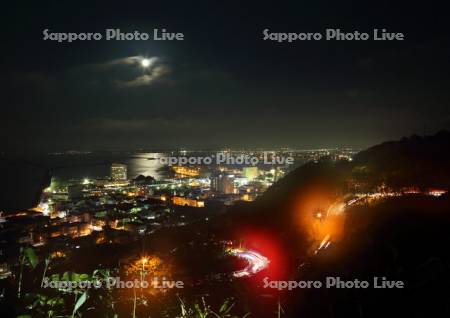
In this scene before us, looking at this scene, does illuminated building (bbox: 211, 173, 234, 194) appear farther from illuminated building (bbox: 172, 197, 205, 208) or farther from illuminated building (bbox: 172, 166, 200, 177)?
illuminated building (bbox: 172, 166, 200, 177)

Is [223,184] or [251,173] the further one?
[251,173]

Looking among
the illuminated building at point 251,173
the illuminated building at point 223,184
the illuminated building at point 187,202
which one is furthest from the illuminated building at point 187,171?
the illuminated building at point 187,202

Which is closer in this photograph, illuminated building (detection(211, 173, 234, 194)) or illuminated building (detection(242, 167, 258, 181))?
illuminated building (detection(211, 173, 234, 194))

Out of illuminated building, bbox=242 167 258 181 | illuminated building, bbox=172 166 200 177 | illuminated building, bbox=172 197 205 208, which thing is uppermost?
illuminated building, bbox=172 166 200 177

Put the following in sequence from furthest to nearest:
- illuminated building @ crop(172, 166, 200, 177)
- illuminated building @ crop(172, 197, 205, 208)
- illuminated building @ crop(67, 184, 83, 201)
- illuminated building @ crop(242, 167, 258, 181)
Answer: illuminated building @ crop(172, 166, 200, 177) → illuminated building @ crop(242, 167, 258, 181) → illuminated building @ crop(67, 184, 83, 201) → illuminated building @ crop(172, 197, 205, 208)

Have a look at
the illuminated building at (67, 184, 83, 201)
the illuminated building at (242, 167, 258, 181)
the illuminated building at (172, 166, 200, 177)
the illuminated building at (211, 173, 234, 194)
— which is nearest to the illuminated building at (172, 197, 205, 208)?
the illuminated building at (211, 173, 234, 194)

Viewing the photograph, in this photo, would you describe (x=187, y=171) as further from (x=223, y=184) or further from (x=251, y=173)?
(x=223, y=184)

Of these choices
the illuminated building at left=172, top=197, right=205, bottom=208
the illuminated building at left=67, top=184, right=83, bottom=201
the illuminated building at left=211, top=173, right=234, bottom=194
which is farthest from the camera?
the illuminated building at left=67, top=184, right=83, bottom=201

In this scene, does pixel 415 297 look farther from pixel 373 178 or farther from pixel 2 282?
pixel 373 178

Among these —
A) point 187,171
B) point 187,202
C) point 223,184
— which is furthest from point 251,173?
point 187,171
